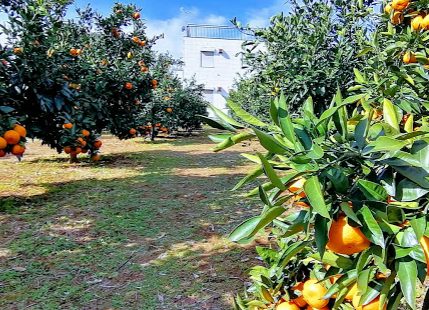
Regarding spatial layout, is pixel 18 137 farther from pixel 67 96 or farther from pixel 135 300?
pixel 135 300

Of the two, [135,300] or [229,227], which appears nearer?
[135,300]

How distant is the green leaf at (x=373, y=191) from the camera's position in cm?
72

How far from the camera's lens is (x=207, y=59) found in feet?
93.6

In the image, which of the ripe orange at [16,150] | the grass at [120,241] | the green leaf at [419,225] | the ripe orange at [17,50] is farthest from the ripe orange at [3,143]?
the green leaf at [419,225]

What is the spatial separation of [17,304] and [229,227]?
1906 millimetres

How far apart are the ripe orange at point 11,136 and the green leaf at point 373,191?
3.53 metres

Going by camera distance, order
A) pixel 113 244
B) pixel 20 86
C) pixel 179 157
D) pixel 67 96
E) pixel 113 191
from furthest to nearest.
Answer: pixel 179 157 → pixel 113 191 → pixel 67 96 → pixel 20 86 → pixel 113 244

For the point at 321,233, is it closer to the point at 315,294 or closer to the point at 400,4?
the point at 315,294

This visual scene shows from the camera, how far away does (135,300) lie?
247 cm

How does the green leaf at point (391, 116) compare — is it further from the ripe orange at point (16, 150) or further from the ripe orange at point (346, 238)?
the ripe orange at point (16, 150)

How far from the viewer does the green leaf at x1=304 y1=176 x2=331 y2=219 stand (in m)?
0.62

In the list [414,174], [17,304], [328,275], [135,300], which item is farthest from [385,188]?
[17,304]

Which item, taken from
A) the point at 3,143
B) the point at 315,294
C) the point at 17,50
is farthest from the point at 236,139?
the point at 17,50

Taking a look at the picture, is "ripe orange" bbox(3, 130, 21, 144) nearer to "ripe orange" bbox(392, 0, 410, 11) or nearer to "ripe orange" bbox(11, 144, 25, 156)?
"ripe orange" bbox(11, 144, 25, 156)
